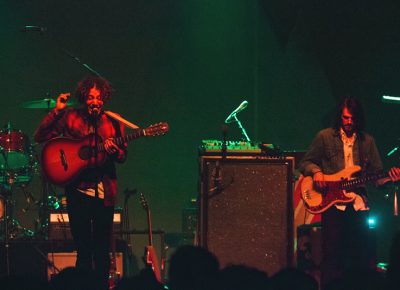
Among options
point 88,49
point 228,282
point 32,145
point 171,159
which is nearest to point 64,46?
point 88,49

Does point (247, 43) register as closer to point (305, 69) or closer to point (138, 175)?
point (305, 69)

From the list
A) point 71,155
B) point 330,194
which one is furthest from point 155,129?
point 330,194

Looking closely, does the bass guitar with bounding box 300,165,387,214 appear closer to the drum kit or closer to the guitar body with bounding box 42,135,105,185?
the guitar body with bounding box 42,135,105,185

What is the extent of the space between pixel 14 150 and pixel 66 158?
422 centimetres

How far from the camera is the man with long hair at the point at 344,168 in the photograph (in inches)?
297

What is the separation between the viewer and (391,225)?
11.2 m

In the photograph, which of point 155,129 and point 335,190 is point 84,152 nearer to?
point 155,129

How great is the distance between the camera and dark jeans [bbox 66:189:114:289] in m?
6.89

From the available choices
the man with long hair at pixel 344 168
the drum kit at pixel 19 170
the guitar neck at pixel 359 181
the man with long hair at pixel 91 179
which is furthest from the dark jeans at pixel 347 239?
the drum kit at pixel 19 170

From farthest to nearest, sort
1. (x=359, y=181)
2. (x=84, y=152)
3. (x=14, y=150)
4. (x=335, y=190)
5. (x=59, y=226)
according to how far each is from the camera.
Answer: (x=14, y=150)
(x=59, y=226)
(x=335, y=190)
(x=359, y=181)
(x=84, y=152)

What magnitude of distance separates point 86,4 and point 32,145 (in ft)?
8.16

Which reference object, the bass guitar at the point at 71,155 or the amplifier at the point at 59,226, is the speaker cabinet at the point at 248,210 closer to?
the bass guitar at the point at 71,155

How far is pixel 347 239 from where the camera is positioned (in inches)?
297

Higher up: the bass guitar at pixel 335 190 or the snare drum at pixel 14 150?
the snare drum at pixel 14 150
